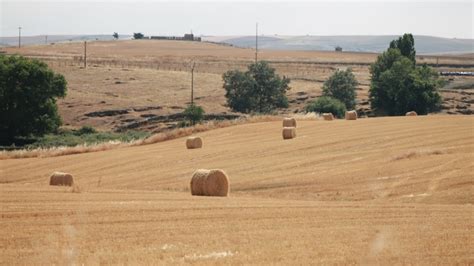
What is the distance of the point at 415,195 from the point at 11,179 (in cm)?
1834

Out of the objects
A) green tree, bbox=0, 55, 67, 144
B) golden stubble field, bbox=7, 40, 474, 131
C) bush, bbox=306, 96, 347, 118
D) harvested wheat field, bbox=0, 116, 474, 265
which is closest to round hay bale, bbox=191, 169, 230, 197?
harvested wheat field, bbox=0, 116, 474, 265

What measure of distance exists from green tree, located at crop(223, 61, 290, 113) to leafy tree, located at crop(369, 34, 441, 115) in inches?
412

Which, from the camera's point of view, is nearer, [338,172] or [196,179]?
[196,179]

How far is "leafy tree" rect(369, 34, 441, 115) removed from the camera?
7925 centimetres

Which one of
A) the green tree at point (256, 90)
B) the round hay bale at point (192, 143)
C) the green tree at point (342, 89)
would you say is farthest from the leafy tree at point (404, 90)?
the round hay bale at point (192, 143)

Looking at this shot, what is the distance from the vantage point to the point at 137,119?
7525cm

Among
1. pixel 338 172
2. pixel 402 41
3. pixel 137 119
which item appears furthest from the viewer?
pixel 402 41

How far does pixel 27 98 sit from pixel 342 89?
34.4 metres

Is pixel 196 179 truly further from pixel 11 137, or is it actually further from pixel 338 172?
pixel 11 137

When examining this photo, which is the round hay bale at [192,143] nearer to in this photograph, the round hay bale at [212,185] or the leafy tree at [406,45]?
the round hay bale at [212,185]

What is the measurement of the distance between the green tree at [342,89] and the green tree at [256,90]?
501 cm

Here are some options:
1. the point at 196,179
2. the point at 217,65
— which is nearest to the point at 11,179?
the point at 196,179

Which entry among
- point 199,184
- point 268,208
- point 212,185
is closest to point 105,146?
point 199,184

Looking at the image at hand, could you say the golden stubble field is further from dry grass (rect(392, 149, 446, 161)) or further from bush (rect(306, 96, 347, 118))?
dry grass (rect(392, 149, 446, 161))
